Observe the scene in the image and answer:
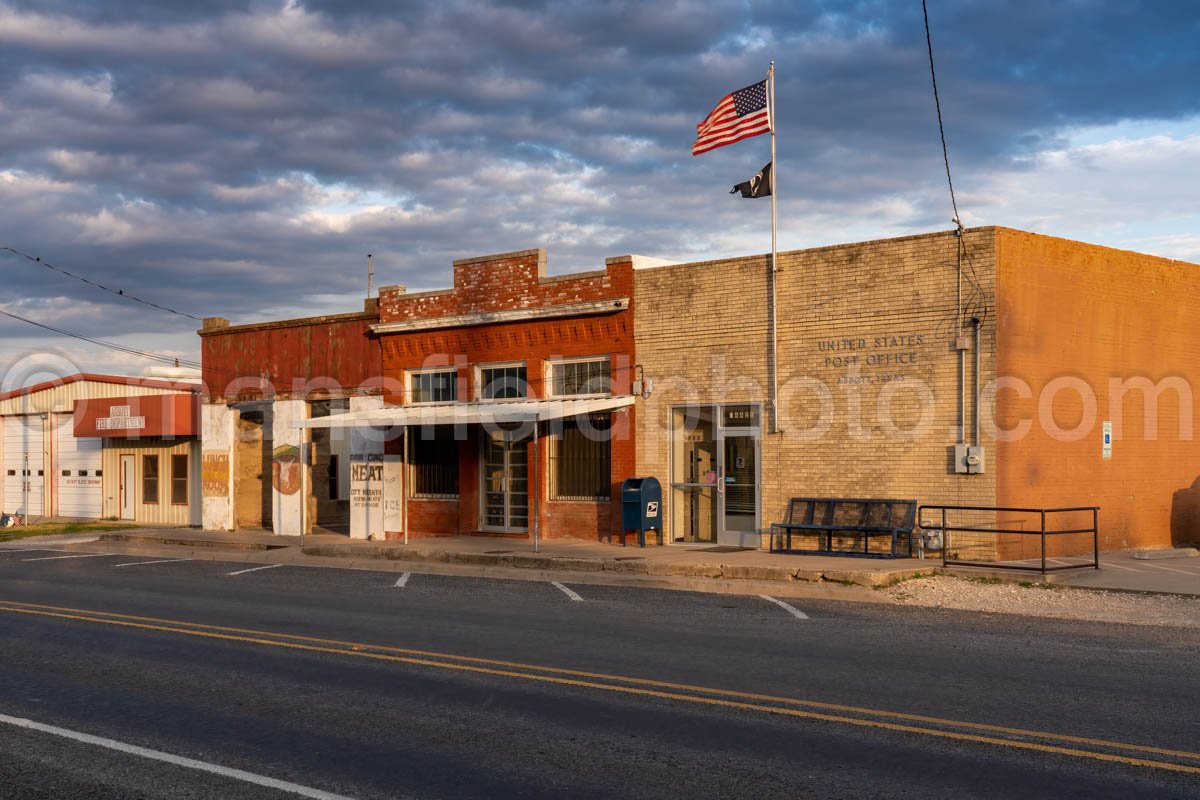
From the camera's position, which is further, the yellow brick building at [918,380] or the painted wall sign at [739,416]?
the painted wall sign at [739,416]

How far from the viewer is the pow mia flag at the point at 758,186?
19844 millimetres

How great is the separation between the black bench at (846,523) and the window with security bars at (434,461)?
7642mm

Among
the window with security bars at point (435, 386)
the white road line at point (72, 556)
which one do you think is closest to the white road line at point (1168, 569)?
the window with security bars at point (435, 386)

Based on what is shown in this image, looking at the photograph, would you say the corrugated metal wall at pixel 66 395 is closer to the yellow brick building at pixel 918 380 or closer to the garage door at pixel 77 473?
the garage door at pixel 77 473

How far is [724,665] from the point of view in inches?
389

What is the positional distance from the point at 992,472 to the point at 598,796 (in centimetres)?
1269

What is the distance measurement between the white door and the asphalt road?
69.2 feet

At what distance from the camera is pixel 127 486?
34062 millimetres

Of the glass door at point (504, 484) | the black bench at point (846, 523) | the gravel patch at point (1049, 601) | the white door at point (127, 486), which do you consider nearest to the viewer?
the gravel patch at point (1049, 601)

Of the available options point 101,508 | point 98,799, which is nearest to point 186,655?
point 98,799

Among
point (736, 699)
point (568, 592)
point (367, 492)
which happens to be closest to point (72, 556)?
point (367, 492)

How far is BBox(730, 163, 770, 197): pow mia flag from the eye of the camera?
19844mm

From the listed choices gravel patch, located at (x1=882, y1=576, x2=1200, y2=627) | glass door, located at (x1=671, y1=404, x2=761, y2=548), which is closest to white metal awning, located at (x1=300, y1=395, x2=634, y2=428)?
glass door, located at (x1=671, y1=404, x2=761, y2=548)

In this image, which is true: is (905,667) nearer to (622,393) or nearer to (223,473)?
(622,393)
